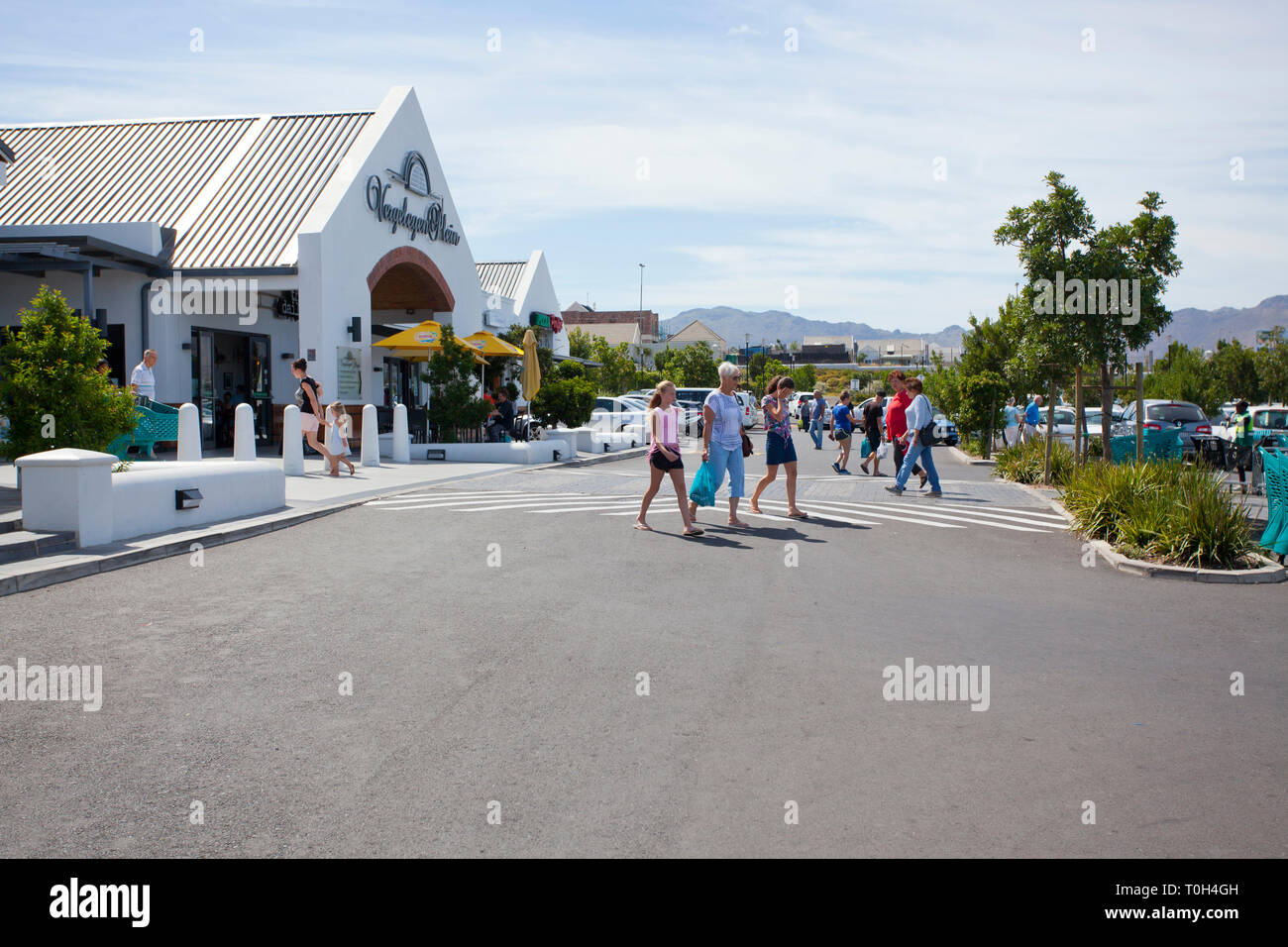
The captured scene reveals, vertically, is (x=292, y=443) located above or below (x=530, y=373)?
below

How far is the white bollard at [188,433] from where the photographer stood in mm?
15570

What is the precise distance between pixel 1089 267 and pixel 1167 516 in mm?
6347

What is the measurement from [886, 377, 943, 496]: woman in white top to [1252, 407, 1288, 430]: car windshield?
13.1m

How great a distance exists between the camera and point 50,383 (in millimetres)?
11125

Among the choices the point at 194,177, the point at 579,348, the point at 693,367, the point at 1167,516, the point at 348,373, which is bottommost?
the point at 1167,516

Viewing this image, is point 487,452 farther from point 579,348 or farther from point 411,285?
point 579,348

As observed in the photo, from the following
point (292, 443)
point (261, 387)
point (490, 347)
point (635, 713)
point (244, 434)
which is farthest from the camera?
point (261, 387)

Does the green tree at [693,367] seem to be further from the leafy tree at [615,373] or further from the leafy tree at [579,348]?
the leafy tree at [615,373]

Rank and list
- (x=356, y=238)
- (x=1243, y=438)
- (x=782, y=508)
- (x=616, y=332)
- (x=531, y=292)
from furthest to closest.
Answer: (x=616, y=332), (x=531, y=292), (x=356, y=238), (x=1243, y=438), (x=782, y=508)

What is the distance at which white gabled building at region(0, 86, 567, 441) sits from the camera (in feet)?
71.5

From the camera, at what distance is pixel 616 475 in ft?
67.2

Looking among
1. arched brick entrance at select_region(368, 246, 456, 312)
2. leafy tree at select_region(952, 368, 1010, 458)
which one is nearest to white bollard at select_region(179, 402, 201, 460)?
arched brick entrance at select_region(368, 246, 456, 312)

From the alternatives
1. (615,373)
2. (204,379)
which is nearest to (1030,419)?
(204,379)

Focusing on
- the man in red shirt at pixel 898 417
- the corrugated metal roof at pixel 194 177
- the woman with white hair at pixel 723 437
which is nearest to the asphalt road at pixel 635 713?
the woman with white hair at pixel 723 437
